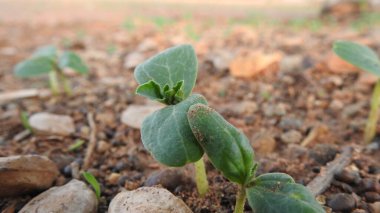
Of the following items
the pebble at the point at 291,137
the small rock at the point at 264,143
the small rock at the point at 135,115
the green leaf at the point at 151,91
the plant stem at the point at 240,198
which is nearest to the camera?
the plant stem at the point at 240,198

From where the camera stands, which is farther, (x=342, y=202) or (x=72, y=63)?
(x=72, y=63)

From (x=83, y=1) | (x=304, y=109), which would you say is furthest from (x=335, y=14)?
(x=83, y=1)

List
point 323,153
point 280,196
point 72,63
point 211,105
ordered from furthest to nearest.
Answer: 1. point 72,63
2. point 211,105
3. point 323,153
4. point 280,196

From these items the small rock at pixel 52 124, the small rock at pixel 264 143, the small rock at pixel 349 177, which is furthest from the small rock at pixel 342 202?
the small rock at pixel 52 124

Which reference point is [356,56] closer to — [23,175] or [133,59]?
[23,175]

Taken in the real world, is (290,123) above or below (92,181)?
below

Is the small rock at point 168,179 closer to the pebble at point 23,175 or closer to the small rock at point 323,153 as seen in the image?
the pebble at point 23,175

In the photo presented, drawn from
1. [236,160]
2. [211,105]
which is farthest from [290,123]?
[236,160]

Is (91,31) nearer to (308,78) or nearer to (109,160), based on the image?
(308,78)
